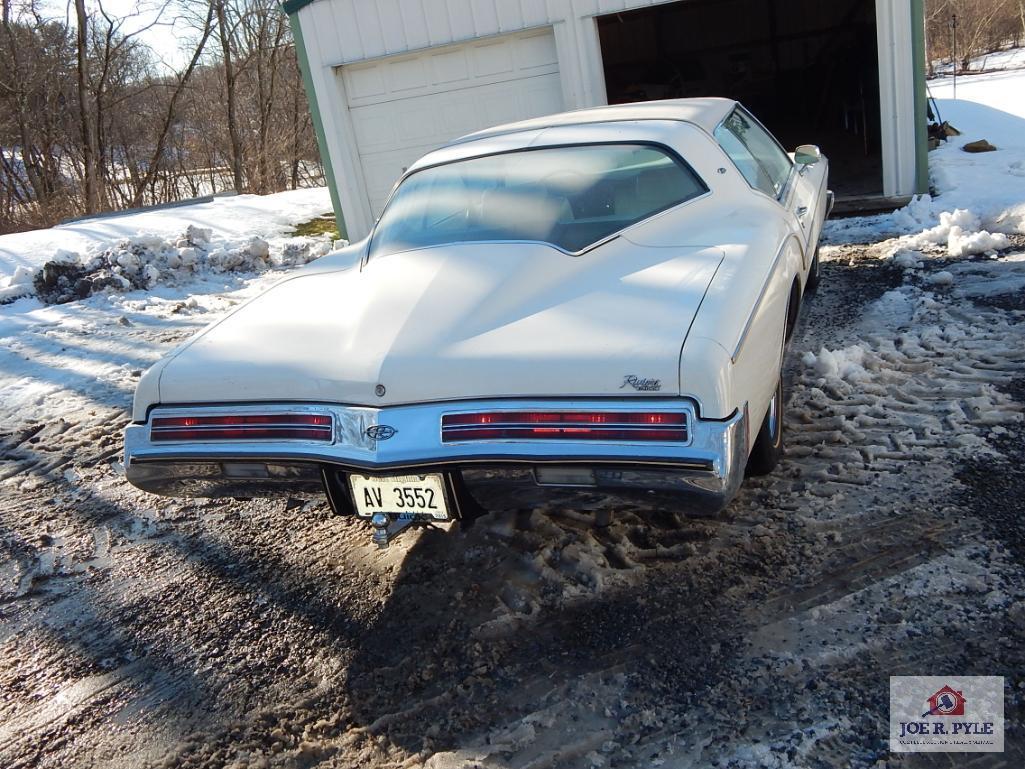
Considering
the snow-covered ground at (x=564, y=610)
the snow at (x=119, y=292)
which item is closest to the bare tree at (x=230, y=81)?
the snow at (x=119, y=292)

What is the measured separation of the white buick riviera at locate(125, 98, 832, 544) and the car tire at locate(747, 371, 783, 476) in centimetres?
1

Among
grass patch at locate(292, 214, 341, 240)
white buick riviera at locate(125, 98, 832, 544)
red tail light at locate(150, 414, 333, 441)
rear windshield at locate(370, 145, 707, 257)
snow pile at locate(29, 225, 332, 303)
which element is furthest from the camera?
grass patch at locate(292, 214, 341, 240)

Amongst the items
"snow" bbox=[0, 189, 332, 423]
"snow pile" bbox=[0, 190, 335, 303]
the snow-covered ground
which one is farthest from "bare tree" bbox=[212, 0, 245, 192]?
the snow-covered ground

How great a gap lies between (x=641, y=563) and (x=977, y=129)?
11.3m

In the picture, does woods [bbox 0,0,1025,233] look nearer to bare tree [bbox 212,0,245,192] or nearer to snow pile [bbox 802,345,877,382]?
bare tree [bbox 212,0,245,192]

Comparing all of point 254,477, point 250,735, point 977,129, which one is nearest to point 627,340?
point 254,477

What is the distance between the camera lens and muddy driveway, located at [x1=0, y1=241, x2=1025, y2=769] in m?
2.31

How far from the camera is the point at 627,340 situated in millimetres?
2537

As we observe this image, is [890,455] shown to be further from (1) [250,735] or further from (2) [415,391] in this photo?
(1) [250,735]

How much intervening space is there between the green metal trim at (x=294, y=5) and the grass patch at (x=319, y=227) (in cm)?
246

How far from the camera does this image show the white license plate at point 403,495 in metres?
2.65

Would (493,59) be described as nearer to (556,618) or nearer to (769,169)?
(769,169)

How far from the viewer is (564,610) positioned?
281cm

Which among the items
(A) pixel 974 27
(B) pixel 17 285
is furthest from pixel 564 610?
(A) pixel 974 27
